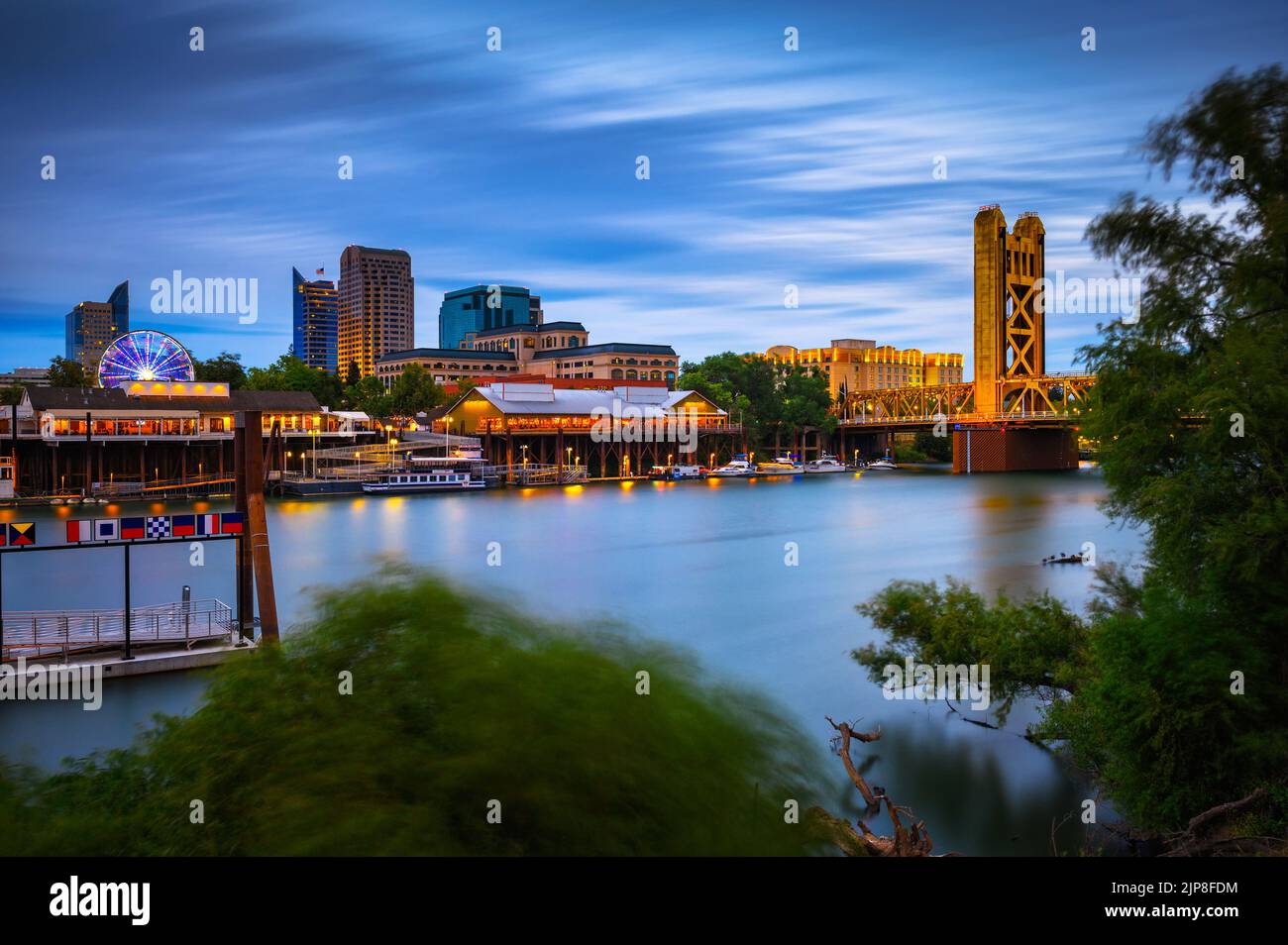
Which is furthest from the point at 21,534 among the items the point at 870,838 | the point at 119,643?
the point at 870,838

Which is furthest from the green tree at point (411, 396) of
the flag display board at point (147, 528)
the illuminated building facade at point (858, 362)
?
the illuminated building facade at point (858, 362)

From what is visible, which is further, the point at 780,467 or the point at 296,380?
the point at 780,467

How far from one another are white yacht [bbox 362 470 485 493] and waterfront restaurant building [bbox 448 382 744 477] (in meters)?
6.12

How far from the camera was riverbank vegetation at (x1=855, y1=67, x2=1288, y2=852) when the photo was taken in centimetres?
888

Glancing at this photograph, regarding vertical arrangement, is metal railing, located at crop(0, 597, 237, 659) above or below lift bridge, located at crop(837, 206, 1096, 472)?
below

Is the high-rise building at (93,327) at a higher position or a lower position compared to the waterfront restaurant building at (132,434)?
higher

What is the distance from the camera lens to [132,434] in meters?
56.2

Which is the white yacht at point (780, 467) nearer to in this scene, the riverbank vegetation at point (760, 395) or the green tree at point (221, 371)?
the riverbank vegetation at point (760, 395)

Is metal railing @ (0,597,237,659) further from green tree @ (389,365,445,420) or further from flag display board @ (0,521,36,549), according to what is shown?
green tree @ (389,365,445,420)

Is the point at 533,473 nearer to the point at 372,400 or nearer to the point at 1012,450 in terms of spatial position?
the point at 372,400

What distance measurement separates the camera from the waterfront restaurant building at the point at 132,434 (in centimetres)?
5344

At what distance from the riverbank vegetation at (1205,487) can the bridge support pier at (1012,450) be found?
7716cm

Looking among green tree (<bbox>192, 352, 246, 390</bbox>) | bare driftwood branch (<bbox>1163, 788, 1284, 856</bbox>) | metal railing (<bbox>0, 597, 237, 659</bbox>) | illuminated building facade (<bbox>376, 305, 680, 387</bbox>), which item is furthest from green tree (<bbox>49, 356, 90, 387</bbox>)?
bare driftwood branch (<bbox>1163, 788, 1284, 856</bbox>)

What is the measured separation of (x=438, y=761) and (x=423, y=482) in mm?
58634
